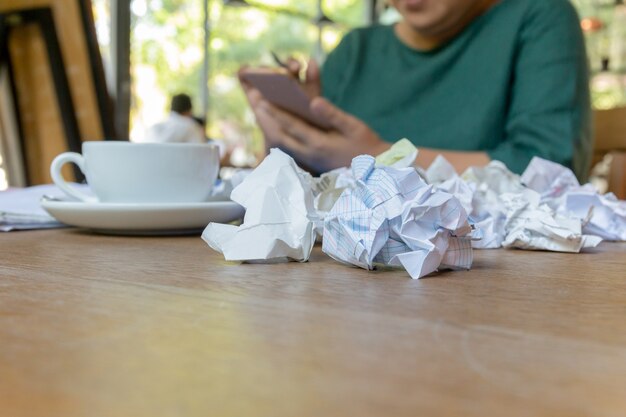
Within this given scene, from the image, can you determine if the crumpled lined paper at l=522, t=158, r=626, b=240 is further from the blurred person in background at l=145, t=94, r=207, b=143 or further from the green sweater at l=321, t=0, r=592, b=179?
the blurred person in background at l=145, t=94, r=207, b=143

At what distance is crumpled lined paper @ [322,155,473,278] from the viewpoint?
330 millimetres

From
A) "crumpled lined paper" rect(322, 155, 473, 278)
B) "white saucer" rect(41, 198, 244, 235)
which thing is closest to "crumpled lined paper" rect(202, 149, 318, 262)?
"crumpled lined paper" rect(322, 155, 473, 278)

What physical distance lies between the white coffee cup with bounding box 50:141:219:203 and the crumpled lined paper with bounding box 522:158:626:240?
11.2 inches

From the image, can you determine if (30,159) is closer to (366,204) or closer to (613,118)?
(613,118)

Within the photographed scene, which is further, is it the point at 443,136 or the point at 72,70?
the point at 72,70

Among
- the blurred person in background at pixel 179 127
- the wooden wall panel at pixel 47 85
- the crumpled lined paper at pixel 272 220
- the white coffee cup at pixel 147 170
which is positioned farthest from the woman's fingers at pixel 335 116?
the blurred person in background at pixel 179 127

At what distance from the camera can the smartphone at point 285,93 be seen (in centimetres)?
73

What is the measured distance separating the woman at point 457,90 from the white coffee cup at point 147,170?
23cm

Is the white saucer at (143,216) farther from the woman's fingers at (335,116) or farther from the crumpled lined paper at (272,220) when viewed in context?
the woman's fingers at (335,116)

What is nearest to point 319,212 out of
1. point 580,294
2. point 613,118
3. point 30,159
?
point 580,294

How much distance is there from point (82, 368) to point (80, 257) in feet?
0.77

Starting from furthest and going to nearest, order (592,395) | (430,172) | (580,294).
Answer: (430,172), (580,294), (592,395)

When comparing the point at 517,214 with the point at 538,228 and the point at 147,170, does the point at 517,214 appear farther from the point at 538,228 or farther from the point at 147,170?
the point at 147,170

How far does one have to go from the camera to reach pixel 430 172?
1.77ft
